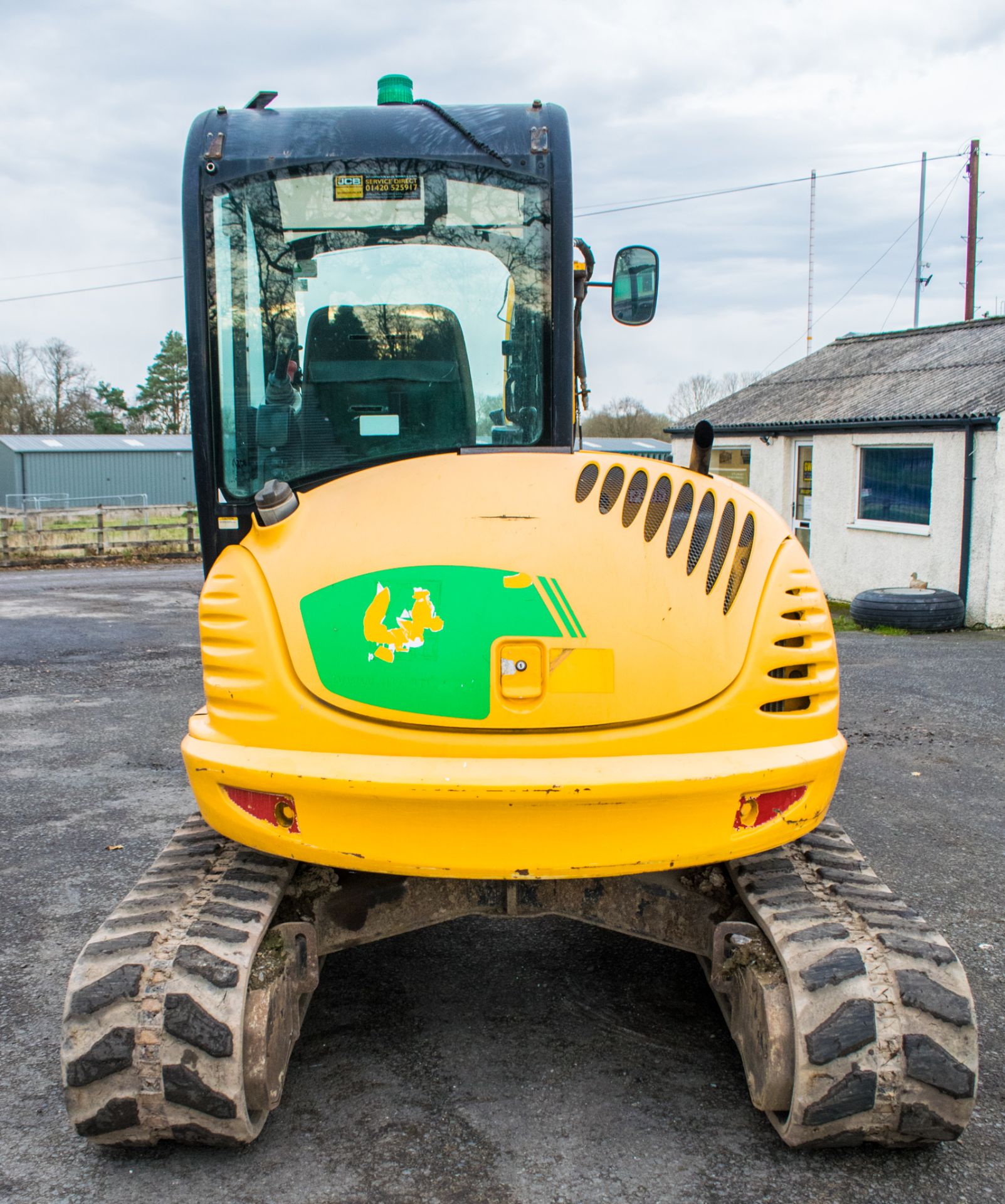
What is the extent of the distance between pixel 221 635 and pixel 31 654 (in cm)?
985

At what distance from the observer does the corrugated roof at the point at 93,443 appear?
46.7 metres

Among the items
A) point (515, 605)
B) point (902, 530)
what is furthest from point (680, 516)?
point (902, 530)

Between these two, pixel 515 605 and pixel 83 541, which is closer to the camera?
pixel 515 605

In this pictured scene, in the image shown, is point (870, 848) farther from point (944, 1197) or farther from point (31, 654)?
point (31, 654)

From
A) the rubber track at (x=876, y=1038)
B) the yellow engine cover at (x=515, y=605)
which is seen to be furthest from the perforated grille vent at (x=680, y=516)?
the rubber track at (x=876, y=1038)

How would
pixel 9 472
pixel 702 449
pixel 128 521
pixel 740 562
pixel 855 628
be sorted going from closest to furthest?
1. pixel 740 562
2. pixel 702 449
3. pixel 855 628
4. pixel 128 521
5. pixel 9 472

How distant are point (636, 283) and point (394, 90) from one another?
1270mm

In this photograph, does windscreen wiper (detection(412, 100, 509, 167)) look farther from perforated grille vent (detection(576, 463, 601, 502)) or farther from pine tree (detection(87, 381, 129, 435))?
pine tree (detection(87, 381, 129, 435))

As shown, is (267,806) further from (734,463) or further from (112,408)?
(112,408)

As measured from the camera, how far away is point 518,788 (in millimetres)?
2861

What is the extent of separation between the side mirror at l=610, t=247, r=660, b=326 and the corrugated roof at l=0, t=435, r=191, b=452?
43.4 meters

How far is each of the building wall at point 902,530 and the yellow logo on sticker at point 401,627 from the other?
12923 mm

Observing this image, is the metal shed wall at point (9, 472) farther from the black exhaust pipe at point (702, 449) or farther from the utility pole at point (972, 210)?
the black exhaust pipe at point (702, 449)

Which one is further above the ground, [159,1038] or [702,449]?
[702,449]
